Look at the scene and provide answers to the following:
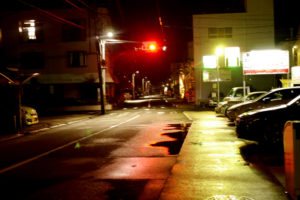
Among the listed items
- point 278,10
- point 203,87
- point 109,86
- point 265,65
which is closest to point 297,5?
point 278,10

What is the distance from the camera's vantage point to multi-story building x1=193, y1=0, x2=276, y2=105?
35.6 m

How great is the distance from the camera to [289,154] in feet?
16.5

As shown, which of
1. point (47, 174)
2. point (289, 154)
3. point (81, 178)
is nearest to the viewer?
point (289, 154)

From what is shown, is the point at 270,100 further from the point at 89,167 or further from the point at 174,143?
the point at 89,167

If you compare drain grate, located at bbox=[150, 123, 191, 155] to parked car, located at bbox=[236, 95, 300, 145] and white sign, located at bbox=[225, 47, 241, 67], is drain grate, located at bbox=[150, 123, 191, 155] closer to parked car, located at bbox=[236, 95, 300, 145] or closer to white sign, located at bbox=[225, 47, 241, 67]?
parked car, located at bbox=[236, 95, 300, 145]

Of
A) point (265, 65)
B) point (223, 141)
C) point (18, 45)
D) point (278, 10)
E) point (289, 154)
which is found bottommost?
point (223, 141)

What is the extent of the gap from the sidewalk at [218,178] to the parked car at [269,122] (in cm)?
73

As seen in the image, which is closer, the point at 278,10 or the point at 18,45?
the point at 278,10

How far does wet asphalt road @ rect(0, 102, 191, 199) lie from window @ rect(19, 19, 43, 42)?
95.5 ft

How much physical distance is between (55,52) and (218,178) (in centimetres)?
3554

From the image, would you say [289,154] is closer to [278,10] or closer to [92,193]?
[92,193]

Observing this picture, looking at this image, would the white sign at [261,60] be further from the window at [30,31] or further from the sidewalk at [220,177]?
the window at [30,31]

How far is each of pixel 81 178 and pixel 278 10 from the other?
36.0m

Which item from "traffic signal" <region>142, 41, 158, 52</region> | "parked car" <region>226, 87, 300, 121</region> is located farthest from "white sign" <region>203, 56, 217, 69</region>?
"parked car" <region>226, 87, 300, 121</region>
